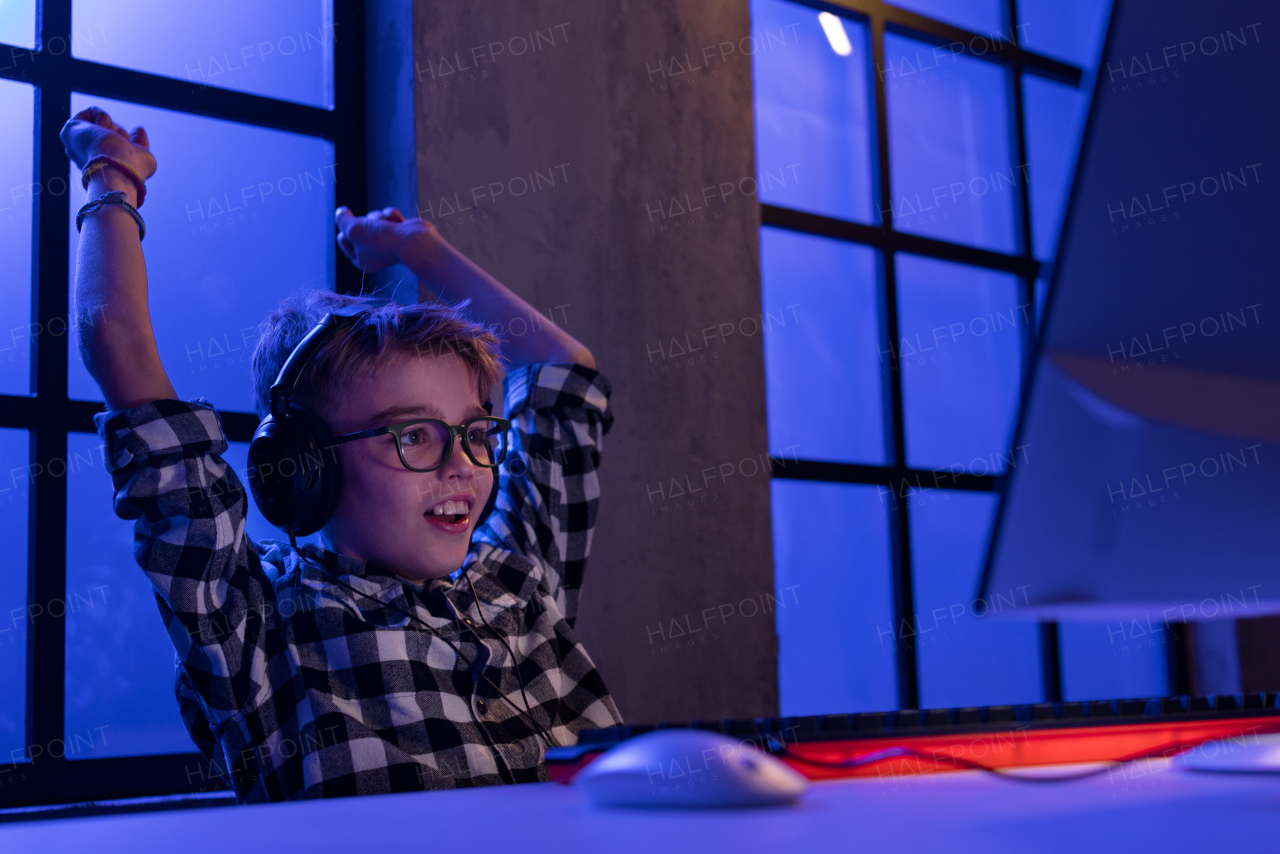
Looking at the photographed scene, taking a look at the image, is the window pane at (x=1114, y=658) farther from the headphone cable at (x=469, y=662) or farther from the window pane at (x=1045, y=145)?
the headphone cable at (x=469, y=662)

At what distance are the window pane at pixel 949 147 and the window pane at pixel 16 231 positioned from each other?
2040mm

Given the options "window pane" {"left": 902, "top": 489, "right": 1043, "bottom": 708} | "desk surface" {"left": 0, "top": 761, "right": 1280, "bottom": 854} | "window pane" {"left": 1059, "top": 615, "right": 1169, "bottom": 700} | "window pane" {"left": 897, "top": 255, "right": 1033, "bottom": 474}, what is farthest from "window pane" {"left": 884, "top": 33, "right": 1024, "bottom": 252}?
"desk surface" {"left": 0, "top": 761, "right": 1280, "bottom": 854}

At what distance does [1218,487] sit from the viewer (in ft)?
1.94

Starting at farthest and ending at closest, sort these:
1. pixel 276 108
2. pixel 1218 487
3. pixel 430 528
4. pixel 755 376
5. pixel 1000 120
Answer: pixel 1000 120, pixel 755 376, pixel 276 108, pixel 430 528, pixel 1218 487

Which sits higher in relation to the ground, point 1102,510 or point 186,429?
point 186,429

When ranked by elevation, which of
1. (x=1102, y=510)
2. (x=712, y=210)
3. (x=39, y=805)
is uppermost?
(x=712, y=210)

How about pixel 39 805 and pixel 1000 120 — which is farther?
pixel 1000 120

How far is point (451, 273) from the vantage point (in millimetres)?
1520

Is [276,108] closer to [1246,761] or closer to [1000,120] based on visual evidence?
[1246,761]

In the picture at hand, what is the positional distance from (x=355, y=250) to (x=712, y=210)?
2.94ft

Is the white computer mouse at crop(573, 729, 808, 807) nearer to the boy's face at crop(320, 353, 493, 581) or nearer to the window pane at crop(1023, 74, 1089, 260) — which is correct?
the boy's face at crop(320, 353, 493, 581)

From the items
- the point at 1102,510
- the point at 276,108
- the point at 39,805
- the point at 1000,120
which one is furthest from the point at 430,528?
the point at 1000,120

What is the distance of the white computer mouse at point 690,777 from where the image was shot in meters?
0.49

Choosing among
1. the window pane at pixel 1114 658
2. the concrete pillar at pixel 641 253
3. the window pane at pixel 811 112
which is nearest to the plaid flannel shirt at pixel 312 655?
the concrete pillar at pixel 641 253
